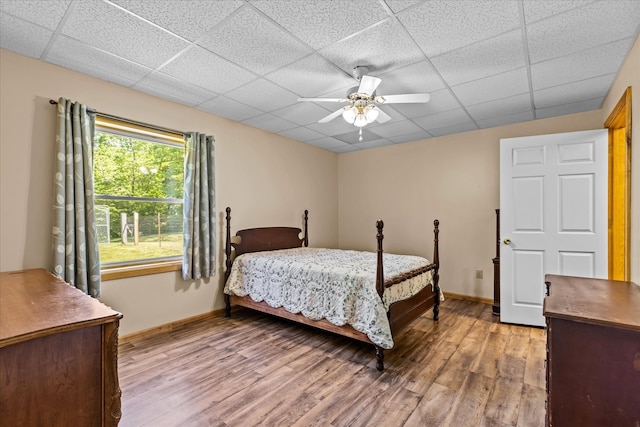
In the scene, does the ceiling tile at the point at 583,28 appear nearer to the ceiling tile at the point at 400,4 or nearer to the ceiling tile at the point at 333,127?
the ceiling tile at the point at 400,4

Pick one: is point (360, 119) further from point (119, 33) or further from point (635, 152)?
point (635, 152)

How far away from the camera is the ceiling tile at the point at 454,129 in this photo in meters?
4.06

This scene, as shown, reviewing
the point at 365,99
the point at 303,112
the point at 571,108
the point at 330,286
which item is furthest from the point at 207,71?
the point at 571,108

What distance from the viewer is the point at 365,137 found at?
4.65 metres

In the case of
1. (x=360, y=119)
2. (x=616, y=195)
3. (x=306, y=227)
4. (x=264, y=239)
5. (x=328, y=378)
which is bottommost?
(x=328, y=378)

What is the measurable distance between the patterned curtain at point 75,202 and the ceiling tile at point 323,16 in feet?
6.30

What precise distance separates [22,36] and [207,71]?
1.21 metres

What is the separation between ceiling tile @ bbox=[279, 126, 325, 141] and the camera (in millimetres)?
4326

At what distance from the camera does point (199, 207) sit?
3.43m

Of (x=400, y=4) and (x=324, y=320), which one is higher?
(x=400, y=4)

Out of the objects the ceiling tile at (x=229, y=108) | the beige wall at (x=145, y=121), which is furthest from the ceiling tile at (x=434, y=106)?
the beige wall at (x=145, y=121)

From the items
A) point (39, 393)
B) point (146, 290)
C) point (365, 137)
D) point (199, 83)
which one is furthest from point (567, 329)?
point (365, 137)

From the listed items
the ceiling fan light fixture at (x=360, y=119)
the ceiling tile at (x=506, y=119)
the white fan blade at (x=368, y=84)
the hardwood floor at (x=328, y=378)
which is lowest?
the hardwood floor at (x=328, y=378)

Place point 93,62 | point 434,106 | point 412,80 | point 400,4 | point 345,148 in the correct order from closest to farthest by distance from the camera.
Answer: point 400,4 → point 93,62 → point 412,80 → point 434,106 → point 345,148
